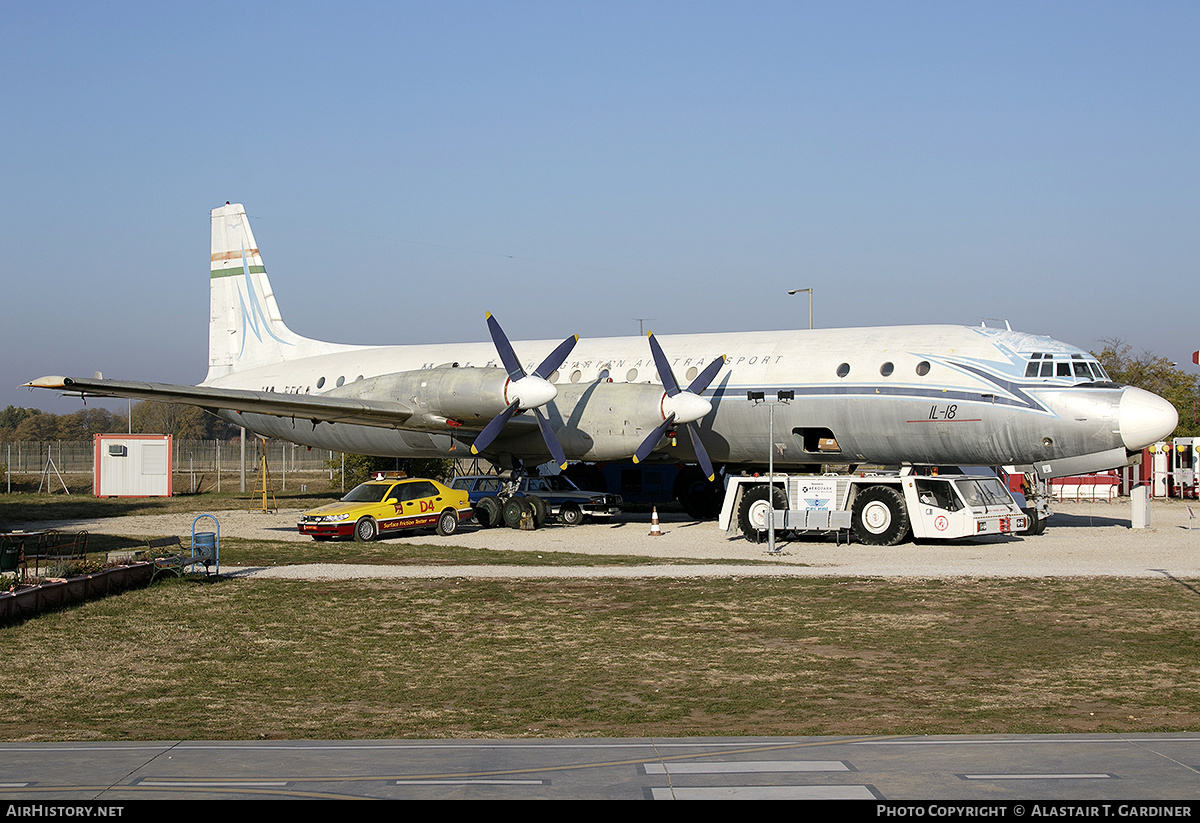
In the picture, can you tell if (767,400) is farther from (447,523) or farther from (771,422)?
(447,523)

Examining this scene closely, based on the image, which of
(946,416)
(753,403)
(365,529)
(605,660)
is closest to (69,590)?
(605,660)

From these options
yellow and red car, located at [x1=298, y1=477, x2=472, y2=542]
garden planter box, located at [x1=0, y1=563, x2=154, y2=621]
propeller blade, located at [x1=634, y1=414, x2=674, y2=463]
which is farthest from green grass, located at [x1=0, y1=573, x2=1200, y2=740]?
propeller blade, located at [x1=634, y1=414, x2=674, y2=463]

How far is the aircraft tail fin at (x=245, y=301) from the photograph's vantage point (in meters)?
38.3

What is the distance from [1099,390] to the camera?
23547mm

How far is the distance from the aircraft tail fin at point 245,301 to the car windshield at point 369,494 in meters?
12.8

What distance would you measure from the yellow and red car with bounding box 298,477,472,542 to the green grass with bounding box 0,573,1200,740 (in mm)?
7339

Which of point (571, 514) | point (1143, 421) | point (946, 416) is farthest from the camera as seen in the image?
point (571, 514)

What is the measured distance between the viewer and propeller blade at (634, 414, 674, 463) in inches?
1045

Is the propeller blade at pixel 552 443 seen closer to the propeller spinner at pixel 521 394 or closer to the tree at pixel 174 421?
the propeller spinner at pixel 521 394

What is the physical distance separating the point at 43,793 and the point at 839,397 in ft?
70.5

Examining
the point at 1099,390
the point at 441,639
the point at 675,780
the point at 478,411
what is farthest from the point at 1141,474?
the point at 675,780

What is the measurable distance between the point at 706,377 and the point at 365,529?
923cm

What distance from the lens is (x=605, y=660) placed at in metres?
12.4

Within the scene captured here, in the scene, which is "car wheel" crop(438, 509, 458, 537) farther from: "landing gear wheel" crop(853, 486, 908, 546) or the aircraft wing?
"landing gear wheel" crop(853, 486, 908, 546)
